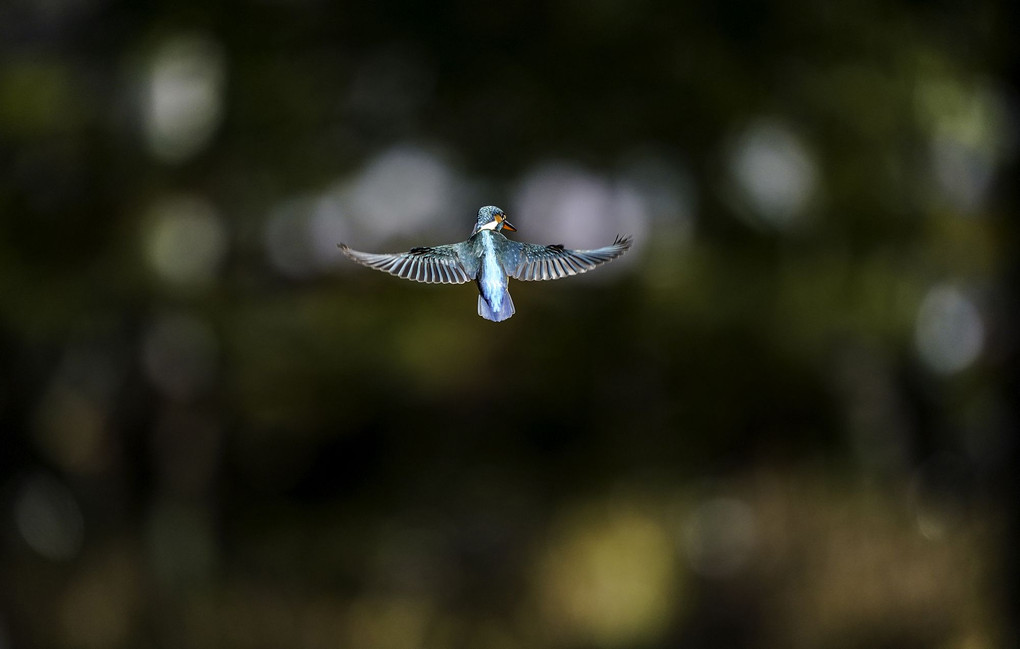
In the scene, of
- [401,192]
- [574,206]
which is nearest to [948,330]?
[574,206]

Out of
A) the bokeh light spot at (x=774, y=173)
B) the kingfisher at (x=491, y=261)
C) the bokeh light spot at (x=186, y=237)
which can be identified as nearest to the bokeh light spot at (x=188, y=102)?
the bokeh light spot at (x=186, y=237)

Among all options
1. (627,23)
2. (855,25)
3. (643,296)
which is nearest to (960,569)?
(643,296)

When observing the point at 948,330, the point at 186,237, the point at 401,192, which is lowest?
the point at 948,330

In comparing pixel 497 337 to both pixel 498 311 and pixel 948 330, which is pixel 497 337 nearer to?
pixel 948 330

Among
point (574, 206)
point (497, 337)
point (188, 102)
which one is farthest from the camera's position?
point (188, 102)

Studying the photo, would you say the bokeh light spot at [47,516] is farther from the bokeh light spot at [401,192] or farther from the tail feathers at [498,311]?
Answer: the tail feathers at [498,311]

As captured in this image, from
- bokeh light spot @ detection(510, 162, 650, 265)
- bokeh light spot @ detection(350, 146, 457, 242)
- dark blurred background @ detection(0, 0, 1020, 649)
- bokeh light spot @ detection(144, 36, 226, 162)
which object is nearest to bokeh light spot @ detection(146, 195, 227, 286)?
dark blurred background @ detection(0, 0, 1020, 649)

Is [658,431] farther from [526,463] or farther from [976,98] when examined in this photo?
[976,98]
